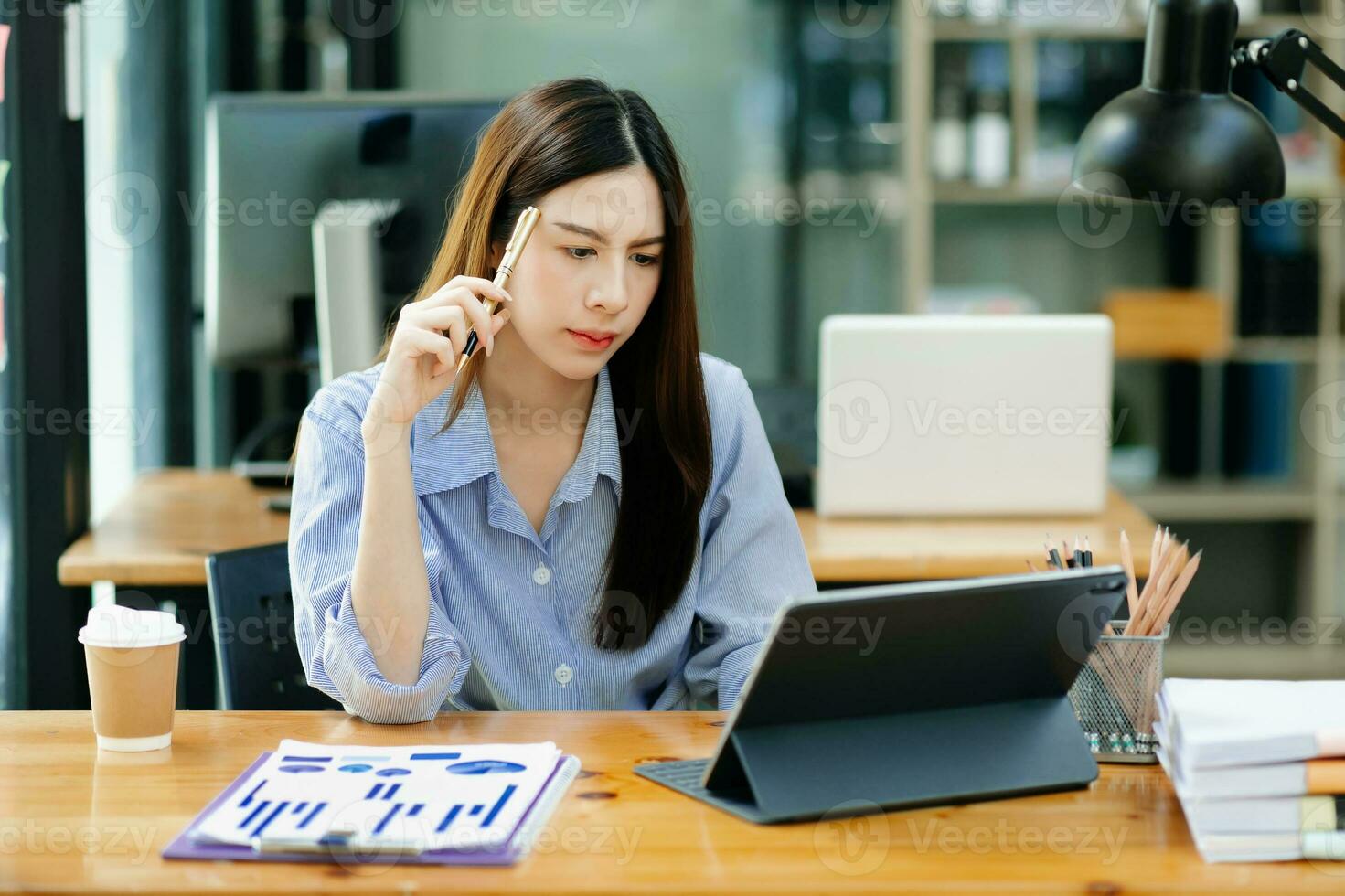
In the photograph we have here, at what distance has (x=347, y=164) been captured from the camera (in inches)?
94.1

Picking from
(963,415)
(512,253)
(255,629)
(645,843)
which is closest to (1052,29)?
(963,415)

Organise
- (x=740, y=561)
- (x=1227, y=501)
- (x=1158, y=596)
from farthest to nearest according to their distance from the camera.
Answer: (x=1227, y=501), (x=740, y=561), (x=1158, y=596)

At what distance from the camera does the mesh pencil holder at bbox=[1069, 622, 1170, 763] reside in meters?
1.32

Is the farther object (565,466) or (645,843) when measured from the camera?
(565,466)

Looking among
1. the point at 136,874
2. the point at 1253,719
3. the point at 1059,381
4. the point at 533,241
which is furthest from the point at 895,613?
the point at 1059,381

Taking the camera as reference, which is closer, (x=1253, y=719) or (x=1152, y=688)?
(x=1253, y=719)

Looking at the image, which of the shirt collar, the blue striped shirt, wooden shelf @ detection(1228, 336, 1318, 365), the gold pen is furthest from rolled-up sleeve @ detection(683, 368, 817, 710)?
wooden shelf @ detection(1228, 336, 1318, 365)

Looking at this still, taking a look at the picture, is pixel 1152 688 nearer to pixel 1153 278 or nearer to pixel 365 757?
pixel 365 757

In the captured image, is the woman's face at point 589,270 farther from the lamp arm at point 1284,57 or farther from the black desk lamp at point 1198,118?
the lamp arm at point 1284,57

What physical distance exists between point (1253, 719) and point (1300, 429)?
3.39m

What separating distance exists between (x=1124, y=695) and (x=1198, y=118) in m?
0.57

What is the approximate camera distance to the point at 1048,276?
14.9 ft

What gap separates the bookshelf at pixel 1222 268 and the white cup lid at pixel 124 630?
9.98ft

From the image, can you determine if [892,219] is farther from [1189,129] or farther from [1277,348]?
[1189,129]
